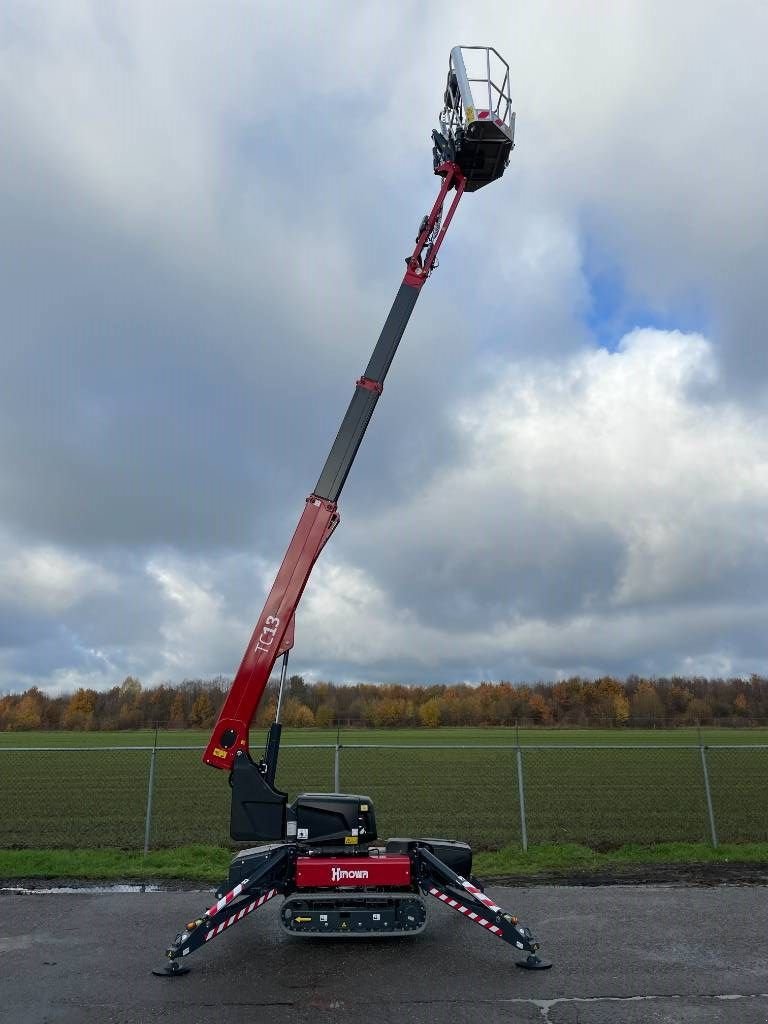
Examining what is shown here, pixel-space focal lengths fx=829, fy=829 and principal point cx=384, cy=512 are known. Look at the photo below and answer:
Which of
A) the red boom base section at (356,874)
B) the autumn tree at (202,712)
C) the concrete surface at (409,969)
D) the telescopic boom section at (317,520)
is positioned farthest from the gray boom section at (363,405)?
the autumn tree at (202,712)

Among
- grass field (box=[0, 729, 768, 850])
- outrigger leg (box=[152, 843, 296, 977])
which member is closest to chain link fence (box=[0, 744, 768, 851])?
grass field (box=[0, 729, 768, 850])

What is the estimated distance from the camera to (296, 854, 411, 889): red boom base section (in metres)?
7.76

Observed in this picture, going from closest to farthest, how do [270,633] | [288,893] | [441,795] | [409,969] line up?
1. [409,969]
2. [288,893]
3. [270,633]
4. [441,795]

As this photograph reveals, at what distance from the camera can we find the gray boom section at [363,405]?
8.88m

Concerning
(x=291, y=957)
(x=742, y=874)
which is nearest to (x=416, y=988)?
(x=291, y=957)

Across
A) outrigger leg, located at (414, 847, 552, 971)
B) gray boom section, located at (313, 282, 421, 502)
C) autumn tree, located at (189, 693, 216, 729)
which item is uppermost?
gray boom section, located at (313, 282, 421, 502)

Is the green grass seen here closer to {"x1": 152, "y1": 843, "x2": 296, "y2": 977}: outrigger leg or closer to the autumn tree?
{"x1": 152, "y1": 843, "x2": 296, "y2": 977}: outrigger leg

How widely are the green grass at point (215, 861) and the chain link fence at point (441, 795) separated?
618 millimetres

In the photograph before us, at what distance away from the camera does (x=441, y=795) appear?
24594mm

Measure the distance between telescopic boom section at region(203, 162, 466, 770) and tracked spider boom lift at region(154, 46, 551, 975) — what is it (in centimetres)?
1

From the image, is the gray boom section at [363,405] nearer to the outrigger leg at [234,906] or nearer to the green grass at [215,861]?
the outrigger leg at [234,906]

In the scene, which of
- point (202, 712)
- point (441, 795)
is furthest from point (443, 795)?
point (202, 712)

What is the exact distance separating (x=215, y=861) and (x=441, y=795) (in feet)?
42.9

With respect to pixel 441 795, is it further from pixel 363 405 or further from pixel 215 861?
pixel 363 405
